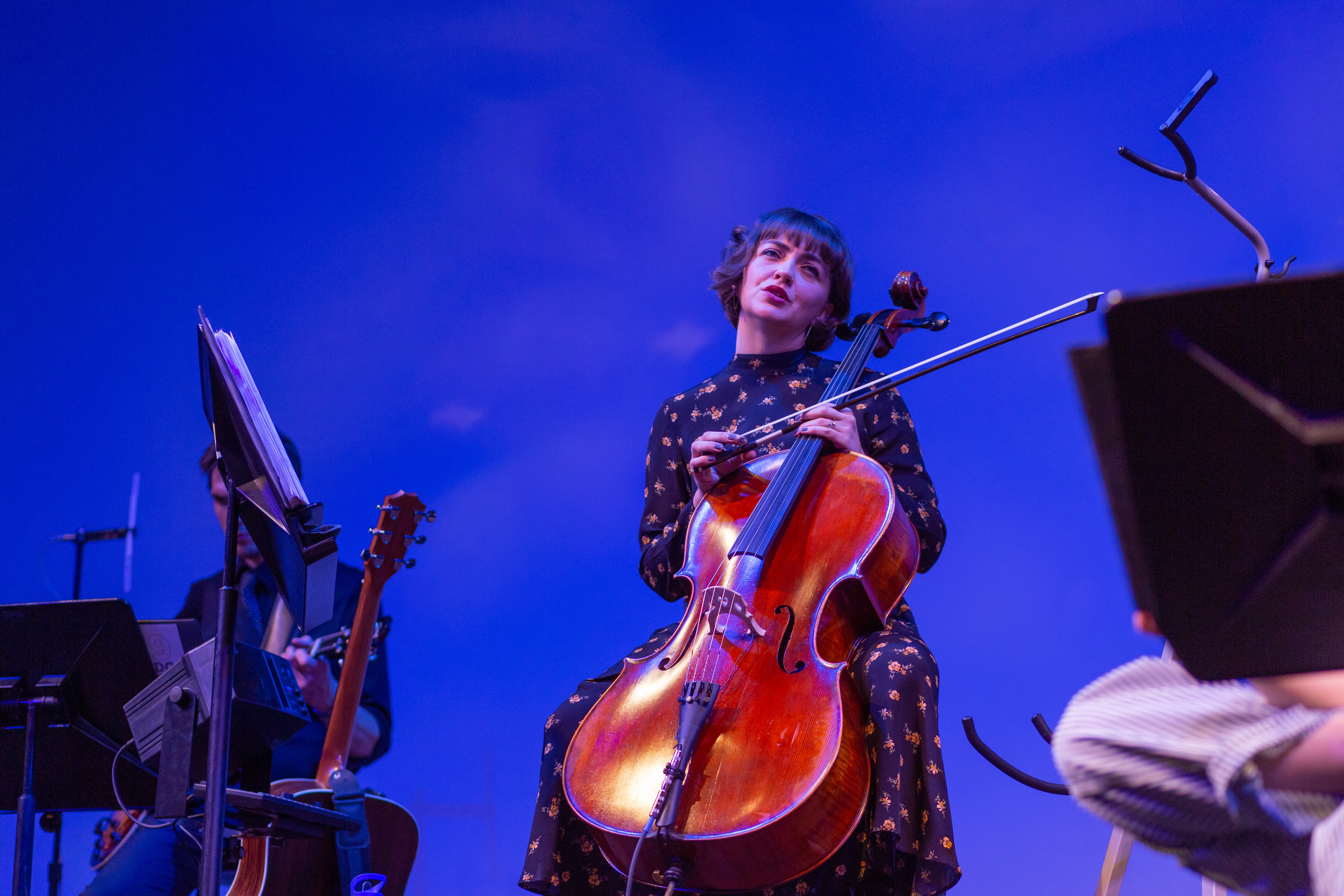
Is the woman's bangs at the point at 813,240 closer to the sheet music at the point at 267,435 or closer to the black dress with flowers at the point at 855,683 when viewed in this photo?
the black dress with flowers at the point at 855,683

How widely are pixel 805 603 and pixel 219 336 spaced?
935 millimetres

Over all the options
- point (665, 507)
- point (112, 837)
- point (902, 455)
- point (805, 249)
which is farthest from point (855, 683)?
point (112, 837)

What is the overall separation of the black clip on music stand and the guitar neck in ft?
2.09

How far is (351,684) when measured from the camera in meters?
2.33

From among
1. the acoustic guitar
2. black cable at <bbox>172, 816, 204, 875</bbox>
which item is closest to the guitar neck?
the acoustic guitar

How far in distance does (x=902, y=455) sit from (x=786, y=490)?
0.42m

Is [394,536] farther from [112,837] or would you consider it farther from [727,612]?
[727,612]

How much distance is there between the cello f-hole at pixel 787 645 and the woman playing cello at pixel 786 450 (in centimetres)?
11

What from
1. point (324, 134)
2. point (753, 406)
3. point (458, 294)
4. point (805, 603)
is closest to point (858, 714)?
point (805, 603)

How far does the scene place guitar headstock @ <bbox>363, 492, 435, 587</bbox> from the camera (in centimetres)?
240

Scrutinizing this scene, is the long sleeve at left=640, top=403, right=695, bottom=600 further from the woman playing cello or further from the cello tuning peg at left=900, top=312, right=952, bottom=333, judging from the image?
the cello tuning peg at left=900, top=312, right=952, bottom=333

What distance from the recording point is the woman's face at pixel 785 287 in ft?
7.88

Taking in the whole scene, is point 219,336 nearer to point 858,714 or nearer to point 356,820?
point 356,820

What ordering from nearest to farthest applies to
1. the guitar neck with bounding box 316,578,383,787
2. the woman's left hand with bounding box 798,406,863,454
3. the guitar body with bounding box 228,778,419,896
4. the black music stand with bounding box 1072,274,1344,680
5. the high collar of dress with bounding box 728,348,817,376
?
1. the black music stand with bounding box 1072,274,1344,680
2. the woman's left hand with bounding box 798,406,863,454
3. the guitar body with bounding box 228,778,419,896
4. the guitar neck with bounding box 316,578,383,787
5. the high collar of dress with bounding box 728,348,817,376
